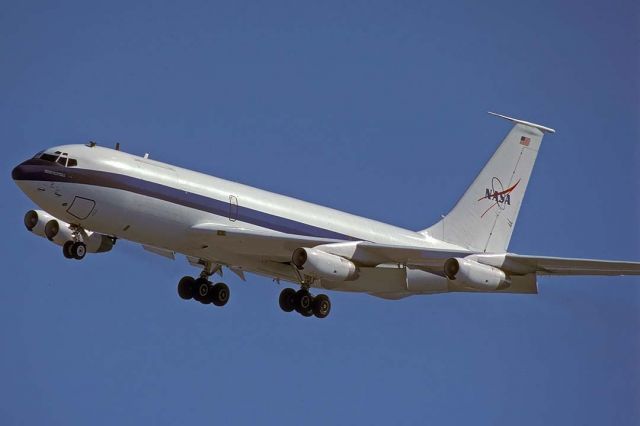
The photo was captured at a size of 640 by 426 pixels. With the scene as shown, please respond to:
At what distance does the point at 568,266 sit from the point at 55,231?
73.3ft

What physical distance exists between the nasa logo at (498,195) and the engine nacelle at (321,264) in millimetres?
13952

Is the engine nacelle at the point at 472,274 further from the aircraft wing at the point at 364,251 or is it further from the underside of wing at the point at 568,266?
the underside of wing at the point at 568,266

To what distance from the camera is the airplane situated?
51531mm

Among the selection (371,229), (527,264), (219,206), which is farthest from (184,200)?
(527,264)

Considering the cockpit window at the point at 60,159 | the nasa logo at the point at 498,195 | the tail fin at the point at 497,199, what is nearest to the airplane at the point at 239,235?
the cockpit window at the point at 60,159

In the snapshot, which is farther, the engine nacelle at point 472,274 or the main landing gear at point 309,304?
the main landing gear at point 309,304

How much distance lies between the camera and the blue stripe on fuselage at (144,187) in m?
51.2

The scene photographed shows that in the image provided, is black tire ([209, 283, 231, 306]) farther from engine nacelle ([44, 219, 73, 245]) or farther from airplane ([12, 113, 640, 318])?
engine nacelle ([44, 219, 73, 245])

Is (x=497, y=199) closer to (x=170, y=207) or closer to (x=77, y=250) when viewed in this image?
(x=170, y=207)

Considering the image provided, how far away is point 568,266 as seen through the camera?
52.7 metres

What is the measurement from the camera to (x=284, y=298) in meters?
58.1

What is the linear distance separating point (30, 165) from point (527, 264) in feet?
70.2

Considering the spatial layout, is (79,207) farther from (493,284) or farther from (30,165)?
(493,284)

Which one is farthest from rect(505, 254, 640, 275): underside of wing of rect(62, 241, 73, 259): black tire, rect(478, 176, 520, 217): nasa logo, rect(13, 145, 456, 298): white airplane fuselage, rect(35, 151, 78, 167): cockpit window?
rect(35, 151, 78, 167): cockpit window
